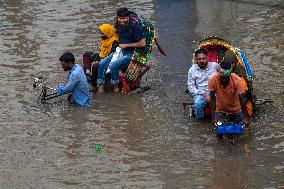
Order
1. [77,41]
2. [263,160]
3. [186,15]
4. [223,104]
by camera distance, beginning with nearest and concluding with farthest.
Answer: [263,160]
[223,104]
[77,41]
[186,15]

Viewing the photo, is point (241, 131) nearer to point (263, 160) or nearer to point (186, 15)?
point (263, 160)

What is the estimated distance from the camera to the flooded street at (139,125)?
26.3ft

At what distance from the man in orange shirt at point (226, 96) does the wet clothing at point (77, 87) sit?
2.44m

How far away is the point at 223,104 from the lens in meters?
8.95

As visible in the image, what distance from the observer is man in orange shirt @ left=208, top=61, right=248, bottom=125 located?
8.80 metres

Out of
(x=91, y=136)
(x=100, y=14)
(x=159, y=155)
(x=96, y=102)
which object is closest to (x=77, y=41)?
(x=100, y=14)

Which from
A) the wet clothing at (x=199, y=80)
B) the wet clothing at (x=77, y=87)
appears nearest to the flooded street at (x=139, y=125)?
the wet clothing at (x=77, y=87)

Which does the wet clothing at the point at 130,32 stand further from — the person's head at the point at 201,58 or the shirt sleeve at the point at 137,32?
the person's head at the point at 201,58

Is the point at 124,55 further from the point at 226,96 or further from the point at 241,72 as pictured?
the point at 226,96

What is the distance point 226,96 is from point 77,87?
275cm

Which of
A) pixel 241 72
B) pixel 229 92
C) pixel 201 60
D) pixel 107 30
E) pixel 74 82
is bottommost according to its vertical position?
pixel 74 82

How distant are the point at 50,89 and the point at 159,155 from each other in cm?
342

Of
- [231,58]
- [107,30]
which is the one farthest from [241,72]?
[107,30]

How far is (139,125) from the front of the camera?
9883mm
